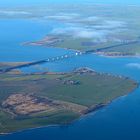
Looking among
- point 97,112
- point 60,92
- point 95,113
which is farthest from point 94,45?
point 95,113

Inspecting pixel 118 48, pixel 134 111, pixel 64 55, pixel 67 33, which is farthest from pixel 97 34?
pixel 134 111

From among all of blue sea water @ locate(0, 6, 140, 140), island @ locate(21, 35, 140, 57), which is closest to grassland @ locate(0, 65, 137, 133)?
blue sea water @ locate(0, 6, 140, 140)

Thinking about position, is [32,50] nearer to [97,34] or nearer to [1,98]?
[97,34]

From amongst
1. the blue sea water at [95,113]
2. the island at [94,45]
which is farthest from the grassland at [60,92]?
the island at [94,45]

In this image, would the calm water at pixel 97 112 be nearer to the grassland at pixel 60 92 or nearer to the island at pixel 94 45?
the grassland at pixel 60 92

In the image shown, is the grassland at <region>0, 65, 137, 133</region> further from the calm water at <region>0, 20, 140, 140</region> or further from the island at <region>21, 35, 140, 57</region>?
the island at <region>21, 35, 140, 57</region>

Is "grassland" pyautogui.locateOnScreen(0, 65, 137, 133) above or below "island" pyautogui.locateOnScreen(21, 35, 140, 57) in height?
below
